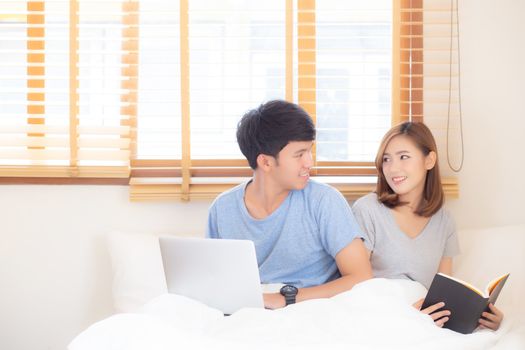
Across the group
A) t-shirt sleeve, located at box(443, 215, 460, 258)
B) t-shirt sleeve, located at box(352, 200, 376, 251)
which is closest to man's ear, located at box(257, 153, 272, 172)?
t-shirt sleeve, located at box(352, 200, 376, 251)

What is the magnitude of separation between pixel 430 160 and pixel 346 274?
534 mm

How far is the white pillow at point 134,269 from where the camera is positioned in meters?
2.44

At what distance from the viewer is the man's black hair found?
2.26 metres

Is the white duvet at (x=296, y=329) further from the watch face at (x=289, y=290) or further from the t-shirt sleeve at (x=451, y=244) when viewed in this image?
the t-shirt sleeve at (x=451, y=244)

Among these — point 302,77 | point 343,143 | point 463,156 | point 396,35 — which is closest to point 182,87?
point 302,77

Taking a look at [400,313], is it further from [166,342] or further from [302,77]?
[302,77]

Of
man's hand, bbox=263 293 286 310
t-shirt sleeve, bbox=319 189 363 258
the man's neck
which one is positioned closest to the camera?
man's hand, bbox=263 293 286 310

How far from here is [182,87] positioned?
2.71 meters

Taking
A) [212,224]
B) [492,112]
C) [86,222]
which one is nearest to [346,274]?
[212,224]

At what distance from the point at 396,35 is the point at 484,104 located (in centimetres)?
44

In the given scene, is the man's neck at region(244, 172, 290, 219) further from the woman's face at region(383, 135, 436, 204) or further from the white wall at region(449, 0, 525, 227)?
the white wall at region(449, 0, 525, 227)

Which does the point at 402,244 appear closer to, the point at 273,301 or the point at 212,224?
the point at 273,301

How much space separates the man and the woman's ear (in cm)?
36

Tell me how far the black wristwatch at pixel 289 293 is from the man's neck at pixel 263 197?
30 centimetres
